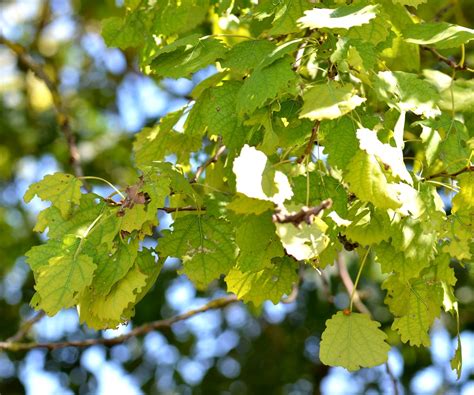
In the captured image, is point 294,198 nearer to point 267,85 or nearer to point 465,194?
point 267,85

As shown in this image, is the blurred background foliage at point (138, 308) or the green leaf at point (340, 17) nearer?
the green leaf at point (340, 17)

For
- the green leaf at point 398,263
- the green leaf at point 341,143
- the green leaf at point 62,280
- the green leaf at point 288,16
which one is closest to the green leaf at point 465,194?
the green leaf at point 398,263

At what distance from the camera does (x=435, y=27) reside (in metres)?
2.51

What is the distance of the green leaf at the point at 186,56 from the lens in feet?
7.80

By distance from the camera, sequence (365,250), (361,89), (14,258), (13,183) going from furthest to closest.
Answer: (13,183), (14,258), (361,89), (365,250)

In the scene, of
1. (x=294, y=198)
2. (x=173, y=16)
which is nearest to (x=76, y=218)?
(x=294, y=198)

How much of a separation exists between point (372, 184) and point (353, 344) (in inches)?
17.5

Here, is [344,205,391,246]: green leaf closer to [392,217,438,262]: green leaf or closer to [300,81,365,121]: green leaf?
[392,217,438,262]: green leaf

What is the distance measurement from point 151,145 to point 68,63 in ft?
14.4

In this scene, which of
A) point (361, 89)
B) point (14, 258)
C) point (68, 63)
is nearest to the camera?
point (361, 89)

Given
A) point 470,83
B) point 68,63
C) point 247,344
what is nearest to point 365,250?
point 470,83

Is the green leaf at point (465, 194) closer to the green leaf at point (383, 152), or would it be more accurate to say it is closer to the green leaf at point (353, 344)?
the green leaf at point (383, 152)

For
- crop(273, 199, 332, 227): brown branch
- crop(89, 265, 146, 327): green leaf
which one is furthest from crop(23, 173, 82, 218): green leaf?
crop(273, 199, 332, 227): brown branch

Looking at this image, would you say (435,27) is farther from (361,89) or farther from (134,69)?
(134,69)
